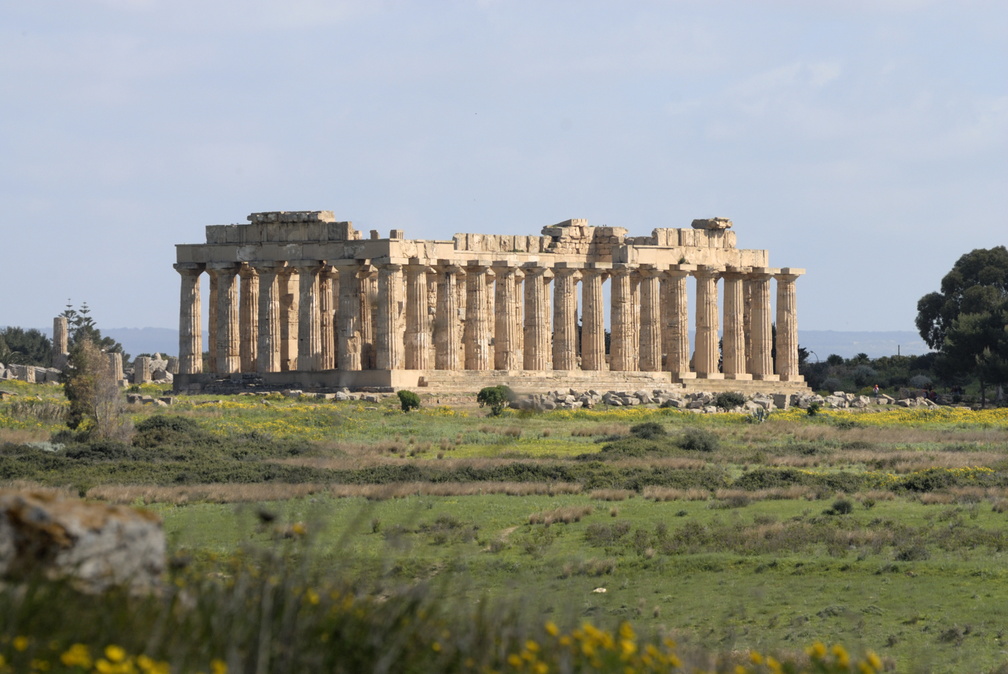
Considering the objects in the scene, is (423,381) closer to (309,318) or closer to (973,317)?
(309,318)

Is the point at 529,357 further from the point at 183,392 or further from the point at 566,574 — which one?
the point at 566,574

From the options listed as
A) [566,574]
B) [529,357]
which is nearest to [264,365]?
[529,357]

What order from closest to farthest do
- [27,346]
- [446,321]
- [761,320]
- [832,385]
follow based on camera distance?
[446,321], [761,320], [832,385], [27,346]

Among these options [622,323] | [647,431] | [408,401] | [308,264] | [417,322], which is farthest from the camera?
[622,323]

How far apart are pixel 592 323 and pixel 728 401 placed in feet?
33.8

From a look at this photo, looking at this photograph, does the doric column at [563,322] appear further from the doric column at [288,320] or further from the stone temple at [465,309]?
the doric column at [288,320]

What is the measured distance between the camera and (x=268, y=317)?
6744 cm

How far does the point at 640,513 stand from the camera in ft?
102

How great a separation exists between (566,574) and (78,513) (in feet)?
49.2

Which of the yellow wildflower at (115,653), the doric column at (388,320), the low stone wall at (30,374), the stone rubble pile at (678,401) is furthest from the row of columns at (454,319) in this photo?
the yellow wildflower at (115,653)

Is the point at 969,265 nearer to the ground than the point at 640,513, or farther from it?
farther from it

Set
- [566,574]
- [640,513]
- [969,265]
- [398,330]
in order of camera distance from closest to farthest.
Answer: [566,574], [640,513], [398,330], [969,265]

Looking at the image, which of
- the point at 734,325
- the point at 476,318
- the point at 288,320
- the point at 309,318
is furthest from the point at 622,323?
the point at 288,320

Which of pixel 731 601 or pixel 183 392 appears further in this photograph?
pixel 183 392
